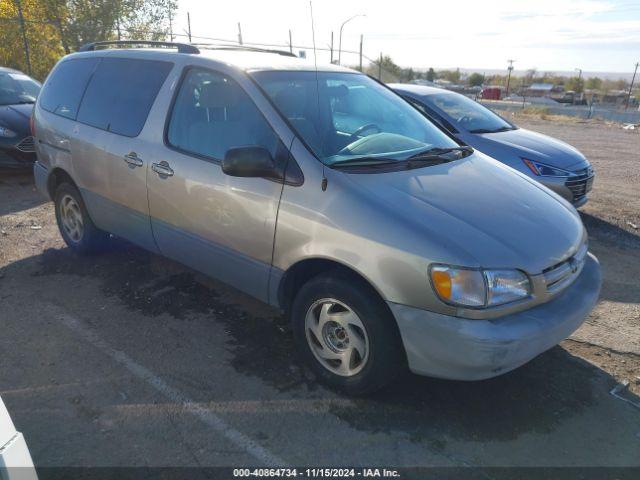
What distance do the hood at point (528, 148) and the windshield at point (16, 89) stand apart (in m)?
7.13

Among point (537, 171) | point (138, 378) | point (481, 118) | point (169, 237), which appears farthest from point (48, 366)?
point (481, 118)

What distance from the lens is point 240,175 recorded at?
2.99 meters

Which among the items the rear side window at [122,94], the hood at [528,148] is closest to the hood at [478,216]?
the rear side window at [122,94]

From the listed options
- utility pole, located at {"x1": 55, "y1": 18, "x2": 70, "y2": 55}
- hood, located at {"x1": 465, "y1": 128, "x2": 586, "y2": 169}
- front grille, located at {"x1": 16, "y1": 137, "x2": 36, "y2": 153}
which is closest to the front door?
hood, located at {"x1": 465, "y1": 128, "x2": 586, "y2": 169}

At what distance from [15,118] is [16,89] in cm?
125

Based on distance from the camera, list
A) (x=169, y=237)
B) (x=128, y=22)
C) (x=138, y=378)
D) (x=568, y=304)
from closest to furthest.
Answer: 1. (x=568, y=304)
2. (x=138, y=378)
3. (x=169, y=237)
4. (x=128, y=22)

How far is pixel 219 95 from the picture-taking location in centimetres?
345

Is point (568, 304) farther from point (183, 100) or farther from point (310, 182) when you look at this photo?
point (183, 100)

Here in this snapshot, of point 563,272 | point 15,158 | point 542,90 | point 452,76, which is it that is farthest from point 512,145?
point 452,76

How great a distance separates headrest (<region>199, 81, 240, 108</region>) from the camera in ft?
11.0

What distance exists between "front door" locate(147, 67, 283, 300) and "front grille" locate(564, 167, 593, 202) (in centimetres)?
431

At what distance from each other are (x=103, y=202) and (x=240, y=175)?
6.33ft

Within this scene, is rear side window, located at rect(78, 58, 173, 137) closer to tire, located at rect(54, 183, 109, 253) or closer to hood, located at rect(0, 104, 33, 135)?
tire, located at rect(54, 183, 109, 253)

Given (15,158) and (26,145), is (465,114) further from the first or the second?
(15,158)
